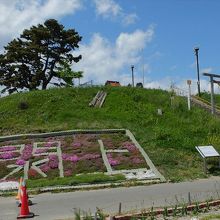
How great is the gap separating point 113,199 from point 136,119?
14139mm

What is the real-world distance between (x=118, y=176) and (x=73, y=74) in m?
32.0

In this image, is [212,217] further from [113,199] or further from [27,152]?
[27,152]

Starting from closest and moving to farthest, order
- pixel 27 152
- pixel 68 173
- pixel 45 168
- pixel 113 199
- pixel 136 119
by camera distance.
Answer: pixel 113 199 → pixel 68 173 → pixel 45 168 → pixel 27 152 → pixel 136 119

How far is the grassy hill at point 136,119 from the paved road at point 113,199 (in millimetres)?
2158

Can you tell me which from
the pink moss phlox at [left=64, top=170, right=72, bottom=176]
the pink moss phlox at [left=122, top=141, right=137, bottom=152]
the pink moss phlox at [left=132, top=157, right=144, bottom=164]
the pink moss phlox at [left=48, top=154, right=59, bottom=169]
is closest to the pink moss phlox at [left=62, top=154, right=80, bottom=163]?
the pink moss phlox at [left=48, top=154, right=59, bottom=169]

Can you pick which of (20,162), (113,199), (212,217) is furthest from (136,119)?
(212,217)

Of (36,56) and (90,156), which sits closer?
(90,156)

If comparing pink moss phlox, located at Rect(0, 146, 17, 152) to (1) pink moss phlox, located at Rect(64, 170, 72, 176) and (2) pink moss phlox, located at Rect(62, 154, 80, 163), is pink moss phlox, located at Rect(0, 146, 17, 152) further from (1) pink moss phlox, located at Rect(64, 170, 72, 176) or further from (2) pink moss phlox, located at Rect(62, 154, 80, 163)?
(1) pink moss phlox, located at Rect(64, 170, 72, 176)

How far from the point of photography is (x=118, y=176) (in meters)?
17.9

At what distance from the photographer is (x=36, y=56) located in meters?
54.3

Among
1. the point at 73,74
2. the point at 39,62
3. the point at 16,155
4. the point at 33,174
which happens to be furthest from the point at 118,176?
the point at 39,62

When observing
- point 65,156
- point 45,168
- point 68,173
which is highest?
point 65,156

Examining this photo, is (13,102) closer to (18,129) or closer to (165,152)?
(18,129)

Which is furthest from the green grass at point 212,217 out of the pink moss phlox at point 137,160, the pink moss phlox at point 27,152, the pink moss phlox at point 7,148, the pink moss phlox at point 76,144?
the pink moss phlox at point 7,148
